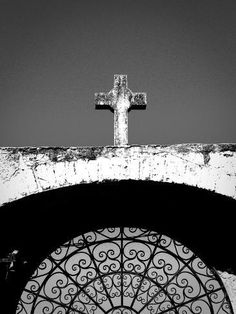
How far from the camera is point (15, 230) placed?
333 cm

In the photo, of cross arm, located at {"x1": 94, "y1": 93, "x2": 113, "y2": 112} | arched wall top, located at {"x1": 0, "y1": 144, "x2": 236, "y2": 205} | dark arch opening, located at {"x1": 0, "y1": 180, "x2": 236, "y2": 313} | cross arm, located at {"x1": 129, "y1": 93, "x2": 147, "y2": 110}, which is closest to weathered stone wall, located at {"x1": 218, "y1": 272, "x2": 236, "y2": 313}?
dark arch opening, located at {"x1": 0, "y1": 180, "x2": 236, "y2": 313}

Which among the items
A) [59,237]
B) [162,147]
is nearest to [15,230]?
[59,237]

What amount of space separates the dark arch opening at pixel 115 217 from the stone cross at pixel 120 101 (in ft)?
2.70

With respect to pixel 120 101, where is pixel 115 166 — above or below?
below

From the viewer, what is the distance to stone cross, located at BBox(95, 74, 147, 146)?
3.59 metres

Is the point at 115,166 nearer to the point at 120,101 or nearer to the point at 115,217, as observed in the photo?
the point at 120,101

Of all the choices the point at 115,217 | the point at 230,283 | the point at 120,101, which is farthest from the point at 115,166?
the point at 230,283

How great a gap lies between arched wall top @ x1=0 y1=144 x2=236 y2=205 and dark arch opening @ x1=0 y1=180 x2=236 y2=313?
0.08 m

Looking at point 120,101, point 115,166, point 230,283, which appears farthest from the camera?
point 120,101

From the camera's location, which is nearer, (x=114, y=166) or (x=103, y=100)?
(x=114, y=166)

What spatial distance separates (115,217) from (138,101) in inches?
50.1

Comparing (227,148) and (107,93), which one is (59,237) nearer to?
(107,93)

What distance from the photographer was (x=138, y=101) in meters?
3.72

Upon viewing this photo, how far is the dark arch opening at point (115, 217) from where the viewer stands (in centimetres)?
285
